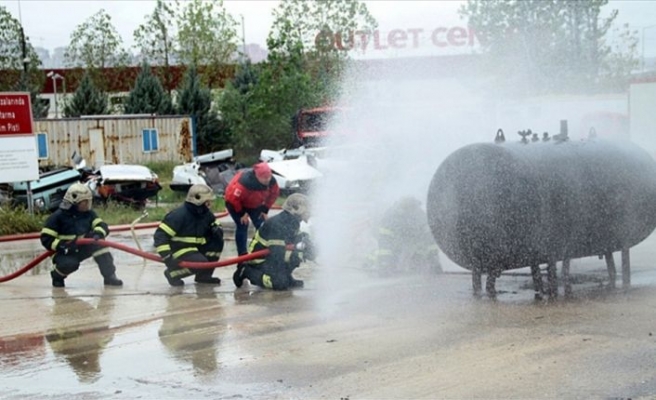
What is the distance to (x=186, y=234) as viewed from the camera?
11406 mm

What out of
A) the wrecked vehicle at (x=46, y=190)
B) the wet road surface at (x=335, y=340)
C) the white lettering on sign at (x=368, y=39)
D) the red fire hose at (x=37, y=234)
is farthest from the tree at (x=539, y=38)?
the wet road surface at (x=335, y=340)

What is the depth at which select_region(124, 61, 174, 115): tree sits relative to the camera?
4284 centimetres

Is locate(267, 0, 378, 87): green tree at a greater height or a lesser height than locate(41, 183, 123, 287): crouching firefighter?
greater

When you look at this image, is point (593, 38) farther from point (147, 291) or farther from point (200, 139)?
point (147, 291)

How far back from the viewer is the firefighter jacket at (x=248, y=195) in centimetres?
1278

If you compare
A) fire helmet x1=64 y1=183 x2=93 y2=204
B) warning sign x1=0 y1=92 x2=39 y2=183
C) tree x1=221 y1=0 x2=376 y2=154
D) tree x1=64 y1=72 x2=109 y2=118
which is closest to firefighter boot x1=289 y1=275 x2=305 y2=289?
fire helmet x1=64 y1=183 x2=93 y2=204

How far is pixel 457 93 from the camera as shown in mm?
19672

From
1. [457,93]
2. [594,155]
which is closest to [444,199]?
[594,155]

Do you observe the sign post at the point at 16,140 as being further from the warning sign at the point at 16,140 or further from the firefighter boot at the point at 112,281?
the firefighter boot at the point at 112,281

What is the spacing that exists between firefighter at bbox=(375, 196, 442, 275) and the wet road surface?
1.00ft

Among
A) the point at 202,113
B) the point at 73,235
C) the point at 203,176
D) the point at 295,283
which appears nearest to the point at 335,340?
the point at 295,283

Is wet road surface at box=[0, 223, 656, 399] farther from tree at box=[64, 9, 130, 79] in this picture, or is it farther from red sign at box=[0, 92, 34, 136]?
tree at box=[64, 9, 130, 79]

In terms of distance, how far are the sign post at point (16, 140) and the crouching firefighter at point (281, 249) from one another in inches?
328

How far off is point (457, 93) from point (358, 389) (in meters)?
13.5
